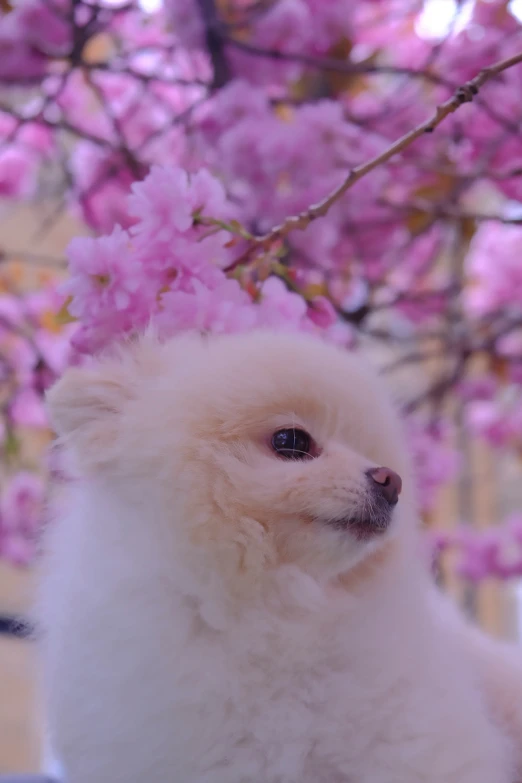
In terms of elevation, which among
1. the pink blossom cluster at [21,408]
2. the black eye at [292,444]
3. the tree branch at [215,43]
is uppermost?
the tree branch at [215,43]

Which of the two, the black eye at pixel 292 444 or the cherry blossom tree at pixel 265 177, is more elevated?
the cherry blossom tree at pixel 265 177

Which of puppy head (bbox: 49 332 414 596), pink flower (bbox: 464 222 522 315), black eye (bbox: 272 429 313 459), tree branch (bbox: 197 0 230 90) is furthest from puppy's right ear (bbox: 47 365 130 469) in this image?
pink flower (bbox: 464 222 522 315)

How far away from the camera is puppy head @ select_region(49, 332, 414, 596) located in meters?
0.58

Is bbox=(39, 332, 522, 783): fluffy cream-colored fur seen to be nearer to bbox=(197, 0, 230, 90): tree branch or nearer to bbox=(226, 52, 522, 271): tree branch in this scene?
bbox=(226, 52, 522, 271): tree branch

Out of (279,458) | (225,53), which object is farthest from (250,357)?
(225,53)

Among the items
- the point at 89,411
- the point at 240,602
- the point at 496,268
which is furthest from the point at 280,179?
the point at 496,268

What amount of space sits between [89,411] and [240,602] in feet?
0.73

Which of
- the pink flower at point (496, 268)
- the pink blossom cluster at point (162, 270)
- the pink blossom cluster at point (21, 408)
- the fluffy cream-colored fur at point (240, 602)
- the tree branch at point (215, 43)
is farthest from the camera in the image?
the pink flower at point (496, 268)

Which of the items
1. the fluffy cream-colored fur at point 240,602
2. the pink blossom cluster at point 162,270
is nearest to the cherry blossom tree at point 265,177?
the pink blossom cluster at point 162,270

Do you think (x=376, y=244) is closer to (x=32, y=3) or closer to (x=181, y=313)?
(x=32, y=3)

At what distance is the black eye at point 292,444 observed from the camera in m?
0.61

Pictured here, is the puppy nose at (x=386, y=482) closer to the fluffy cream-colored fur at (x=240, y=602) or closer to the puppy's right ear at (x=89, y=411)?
→ the fluffy cream-colored fur at (x=240, y=602)

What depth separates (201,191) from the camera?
69cm

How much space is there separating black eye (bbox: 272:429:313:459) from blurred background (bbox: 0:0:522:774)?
0.15 meters
